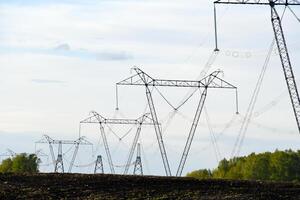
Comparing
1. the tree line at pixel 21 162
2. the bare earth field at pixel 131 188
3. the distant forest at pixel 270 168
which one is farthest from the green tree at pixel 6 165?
the bare earth field at pixel 131 188

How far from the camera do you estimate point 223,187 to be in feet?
181

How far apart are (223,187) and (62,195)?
987 cm

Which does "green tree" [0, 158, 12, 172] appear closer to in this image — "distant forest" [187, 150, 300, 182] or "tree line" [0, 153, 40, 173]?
"tree line" [0, 153, 40, 173]

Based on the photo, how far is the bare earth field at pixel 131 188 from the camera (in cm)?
5203

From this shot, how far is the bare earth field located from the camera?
→ 52.0 meters

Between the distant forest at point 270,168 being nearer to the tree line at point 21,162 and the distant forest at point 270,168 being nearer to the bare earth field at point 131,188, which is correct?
the tree line at point 21,162

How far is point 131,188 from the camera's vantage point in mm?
55094

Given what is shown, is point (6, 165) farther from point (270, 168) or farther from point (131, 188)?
point (131, 188)

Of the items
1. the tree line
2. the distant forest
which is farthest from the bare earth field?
the tree line

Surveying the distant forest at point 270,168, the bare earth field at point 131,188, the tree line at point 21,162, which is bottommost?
the bare earth field at point 131,188

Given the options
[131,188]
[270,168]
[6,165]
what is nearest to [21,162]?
[6,165]

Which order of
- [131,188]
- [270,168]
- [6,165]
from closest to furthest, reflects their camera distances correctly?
→ [131,188] < [270,168] < [6,165]

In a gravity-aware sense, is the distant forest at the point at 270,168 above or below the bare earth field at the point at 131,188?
above

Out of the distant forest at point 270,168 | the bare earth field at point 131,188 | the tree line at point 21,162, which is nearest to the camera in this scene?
the bare earth field at point 131,188
